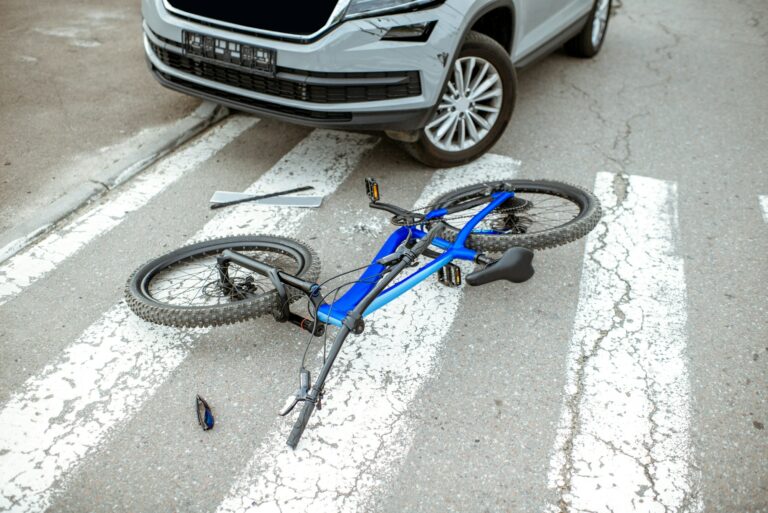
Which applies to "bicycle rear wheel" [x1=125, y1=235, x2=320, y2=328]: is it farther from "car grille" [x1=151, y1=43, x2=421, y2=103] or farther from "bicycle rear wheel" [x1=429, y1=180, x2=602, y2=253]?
"car grille" [x1=151, y1=43, x2=421, y2=103]

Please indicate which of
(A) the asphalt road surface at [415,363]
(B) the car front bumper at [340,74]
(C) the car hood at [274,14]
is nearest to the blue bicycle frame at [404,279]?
(A) the asphalt road surface at [415,363]

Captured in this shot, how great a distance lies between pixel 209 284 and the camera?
375cm

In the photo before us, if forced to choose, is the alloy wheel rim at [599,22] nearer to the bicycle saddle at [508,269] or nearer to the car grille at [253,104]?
the car grille at [253,104]

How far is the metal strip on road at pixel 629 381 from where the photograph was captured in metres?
2.79

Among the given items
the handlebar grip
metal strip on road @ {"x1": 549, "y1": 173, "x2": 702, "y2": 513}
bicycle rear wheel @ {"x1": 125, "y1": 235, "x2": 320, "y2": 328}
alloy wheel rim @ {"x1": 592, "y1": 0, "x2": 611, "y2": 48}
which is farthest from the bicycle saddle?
alloy wheel rim @ {"x1": 592, "y1": 0, "x2": 611, "y2": 48}

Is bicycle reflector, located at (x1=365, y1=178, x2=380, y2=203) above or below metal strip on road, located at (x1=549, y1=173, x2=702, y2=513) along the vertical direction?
above

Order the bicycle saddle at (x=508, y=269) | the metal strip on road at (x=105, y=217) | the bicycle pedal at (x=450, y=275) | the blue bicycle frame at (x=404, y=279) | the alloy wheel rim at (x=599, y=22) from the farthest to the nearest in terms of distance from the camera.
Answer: the alloy wheel rim at (x=599, y=22), the metal strip on road at (x=105, y=217), the bicycle pedal at (x=450, y=275), the bicycle saddle at (x=508, y=269), the blue bicycle frame at (x=404, y=279)

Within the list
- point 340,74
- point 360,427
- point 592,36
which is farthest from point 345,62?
point 592,36

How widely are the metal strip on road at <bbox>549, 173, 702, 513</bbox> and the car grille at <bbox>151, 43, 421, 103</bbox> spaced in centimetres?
159

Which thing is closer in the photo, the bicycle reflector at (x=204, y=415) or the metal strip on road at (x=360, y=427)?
the metal strip on road at (x=360, y=427)

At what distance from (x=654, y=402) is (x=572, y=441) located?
0.51m

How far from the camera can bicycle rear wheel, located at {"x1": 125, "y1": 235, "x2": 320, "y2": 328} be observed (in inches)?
129

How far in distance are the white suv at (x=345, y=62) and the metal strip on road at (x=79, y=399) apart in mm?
1525

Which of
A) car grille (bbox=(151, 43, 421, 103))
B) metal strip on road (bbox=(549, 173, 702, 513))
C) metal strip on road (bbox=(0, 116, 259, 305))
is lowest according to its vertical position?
metal strip on road (bbox=(0, 116, 259, 305))
